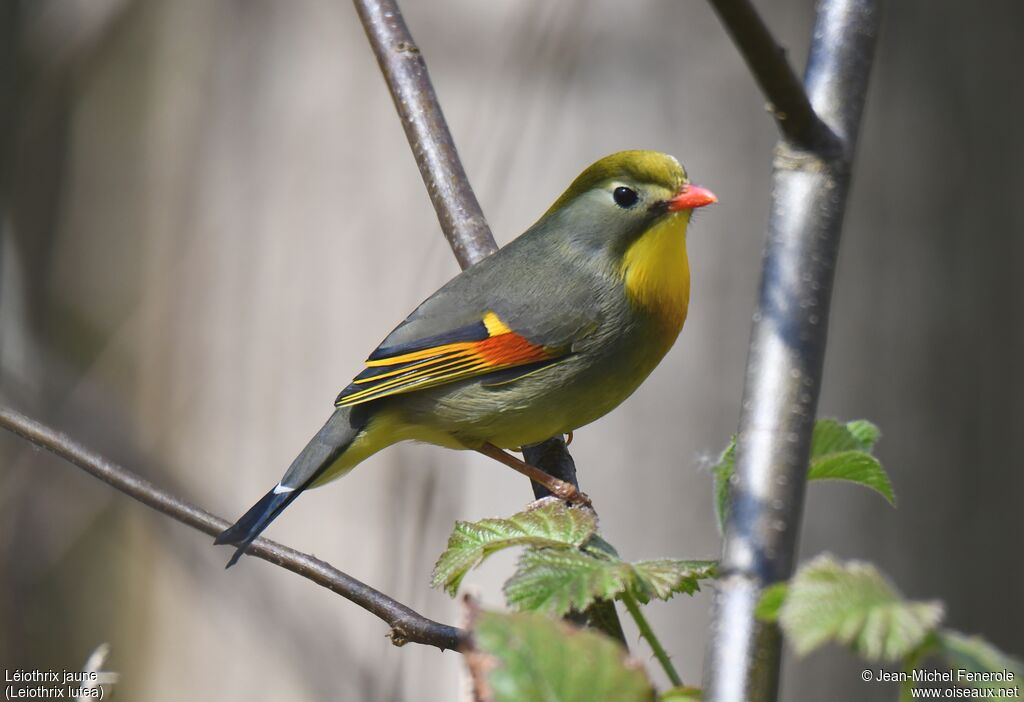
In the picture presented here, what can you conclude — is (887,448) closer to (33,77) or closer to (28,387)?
(28,387)

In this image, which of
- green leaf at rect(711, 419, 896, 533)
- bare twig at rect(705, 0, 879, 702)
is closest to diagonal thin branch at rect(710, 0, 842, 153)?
bare twig at rect(705, 0, 879, 702)

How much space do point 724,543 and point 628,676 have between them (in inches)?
8.1

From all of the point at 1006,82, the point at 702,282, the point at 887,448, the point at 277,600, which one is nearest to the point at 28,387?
the point at 277,600

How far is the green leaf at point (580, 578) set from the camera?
1241 mm

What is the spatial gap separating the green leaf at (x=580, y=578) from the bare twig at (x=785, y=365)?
0.78 ft

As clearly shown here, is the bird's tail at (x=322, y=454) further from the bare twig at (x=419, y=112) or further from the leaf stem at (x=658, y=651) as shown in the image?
the leaf stem at (x=658, y=651)

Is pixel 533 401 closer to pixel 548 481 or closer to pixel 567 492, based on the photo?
pixel 548 481

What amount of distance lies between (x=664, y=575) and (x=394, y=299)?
2.97m

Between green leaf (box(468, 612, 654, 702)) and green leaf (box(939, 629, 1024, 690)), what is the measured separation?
0.23 meters

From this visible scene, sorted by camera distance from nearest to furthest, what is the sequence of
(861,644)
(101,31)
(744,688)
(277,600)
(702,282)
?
(861,644) → (744,688) → (702,282) → (277,600) → (101,31)

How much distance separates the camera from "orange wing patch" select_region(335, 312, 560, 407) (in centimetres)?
284

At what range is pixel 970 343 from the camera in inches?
175

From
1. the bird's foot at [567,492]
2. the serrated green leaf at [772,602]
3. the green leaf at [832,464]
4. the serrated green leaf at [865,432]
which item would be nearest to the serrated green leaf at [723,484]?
the green leaf at [832,464]

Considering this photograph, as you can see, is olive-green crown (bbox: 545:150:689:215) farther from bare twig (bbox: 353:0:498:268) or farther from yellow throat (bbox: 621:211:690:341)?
bare twig (bbox: 353:0:498:268)
